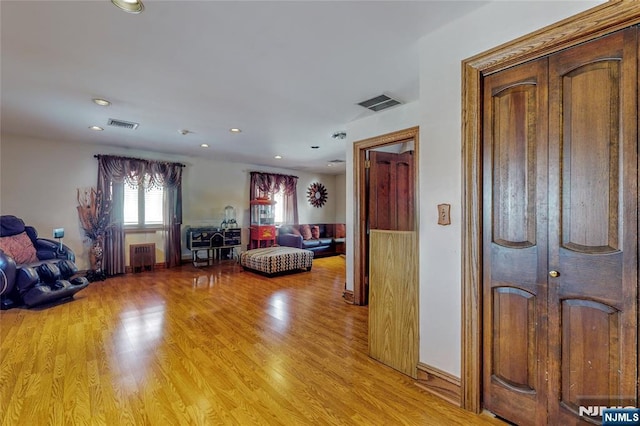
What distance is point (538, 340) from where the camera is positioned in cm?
154

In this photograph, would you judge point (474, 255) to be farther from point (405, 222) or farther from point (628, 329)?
point (405, 222)

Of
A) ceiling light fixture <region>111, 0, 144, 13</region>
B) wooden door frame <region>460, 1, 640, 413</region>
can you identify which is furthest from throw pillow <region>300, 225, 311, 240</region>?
ceiling light fixture <region>111, 0, 144, 13</region>

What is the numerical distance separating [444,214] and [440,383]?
1136mm

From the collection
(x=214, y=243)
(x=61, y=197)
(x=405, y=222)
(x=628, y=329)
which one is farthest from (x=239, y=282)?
(x=628, y=329)

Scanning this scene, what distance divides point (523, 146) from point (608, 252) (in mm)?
661

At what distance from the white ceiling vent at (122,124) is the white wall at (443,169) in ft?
13.0

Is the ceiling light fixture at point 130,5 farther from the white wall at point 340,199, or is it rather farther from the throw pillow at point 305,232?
the white wall at point 340,199

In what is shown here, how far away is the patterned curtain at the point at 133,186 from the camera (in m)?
5.34

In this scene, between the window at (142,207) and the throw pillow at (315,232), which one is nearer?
the window at (142,207)

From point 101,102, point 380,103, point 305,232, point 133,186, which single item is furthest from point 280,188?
point 380,103

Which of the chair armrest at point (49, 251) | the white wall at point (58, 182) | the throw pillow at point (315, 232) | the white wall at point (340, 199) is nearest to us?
the chair armrest at point (49, 251)

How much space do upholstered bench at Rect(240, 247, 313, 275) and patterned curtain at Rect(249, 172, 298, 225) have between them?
217 centimetres

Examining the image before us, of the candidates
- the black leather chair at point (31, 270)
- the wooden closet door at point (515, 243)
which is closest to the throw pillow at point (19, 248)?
the black leather chair at point (31, 270)

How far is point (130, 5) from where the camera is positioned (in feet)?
5.60
